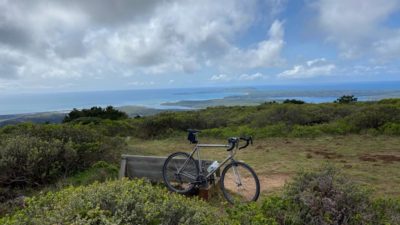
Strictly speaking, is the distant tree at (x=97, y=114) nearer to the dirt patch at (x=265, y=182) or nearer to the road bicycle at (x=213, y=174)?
the dirt patch at (x=265, y=182)

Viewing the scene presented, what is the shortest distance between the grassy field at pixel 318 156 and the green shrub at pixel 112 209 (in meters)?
2.99

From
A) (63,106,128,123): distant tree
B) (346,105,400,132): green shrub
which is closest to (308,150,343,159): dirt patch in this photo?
(346,105,400,132): green shrub

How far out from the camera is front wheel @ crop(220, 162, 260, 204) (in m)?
5.04

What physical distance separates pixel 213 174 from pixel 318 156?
4.64 meters

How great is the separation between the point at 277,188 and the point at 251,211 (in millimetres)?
3348

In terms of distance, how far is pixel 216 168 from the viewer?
17.2ft

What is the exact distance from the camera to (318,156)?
29.2ft

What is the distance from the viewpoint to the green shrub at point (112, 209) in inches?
88.8

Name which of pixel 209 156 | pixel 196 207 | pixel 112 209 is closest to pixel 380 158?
pixel 209 156

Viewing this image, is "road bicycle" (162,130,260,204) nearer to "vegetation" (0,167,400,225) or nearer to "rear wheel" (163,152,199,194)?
"rear wheel" (163,152,199,194)

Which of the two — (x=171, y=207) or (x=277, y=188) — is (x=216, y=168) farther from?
(x=171, y=207)

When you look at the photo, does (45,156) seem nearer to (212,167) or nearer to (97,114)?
(212,167)

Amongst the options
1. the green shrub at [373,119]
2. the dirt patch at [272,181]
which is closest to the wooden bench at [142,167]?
the dirt patch at [272,181]

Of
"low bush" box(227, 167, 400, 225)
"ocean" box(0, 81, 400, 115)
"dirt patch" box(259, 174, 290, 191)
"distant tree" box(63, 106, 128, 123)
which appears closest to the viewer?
"low bush" box(227, 167, 400, 225)
